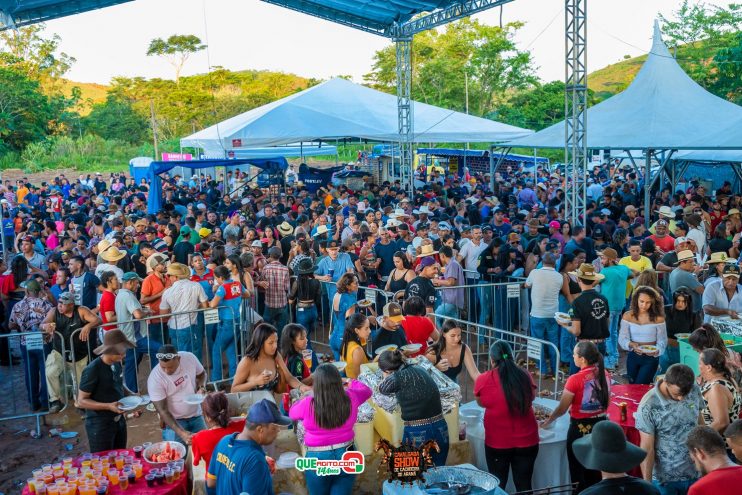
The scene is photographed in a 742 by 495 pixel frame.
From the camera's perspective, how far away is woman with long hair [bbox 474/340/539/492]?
4.86m

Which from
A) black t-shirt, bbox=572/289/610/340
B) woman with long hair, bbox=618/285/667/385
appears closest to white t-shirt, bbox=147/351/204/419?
black t-shirt, bbox=572/289/610/340

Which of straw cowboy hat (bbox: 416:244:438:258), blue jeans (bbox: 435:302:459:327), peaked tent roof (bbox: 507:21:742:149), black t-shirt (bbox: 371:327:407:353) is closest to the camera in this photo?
black t-shirt (bbox: 371:327:407:353)

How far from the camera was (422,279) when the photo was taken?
25.5ft

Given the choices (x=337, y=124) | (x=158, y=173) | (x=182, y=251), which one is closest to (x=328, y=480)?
(x=182, y=251)

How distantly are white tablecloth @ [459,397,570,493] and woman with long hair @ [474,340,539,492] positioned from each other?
0.32 meters

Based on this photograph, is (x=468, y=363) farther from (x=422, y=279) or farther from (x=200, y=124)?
(x=200, y=124)

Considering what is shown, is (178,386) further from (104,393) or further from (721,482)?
(721,482)

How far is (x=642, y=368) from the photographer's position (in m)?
6.68

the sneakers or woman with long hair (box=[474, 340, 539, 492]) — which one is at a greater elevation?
woman with long hair (box=[474, 340, 539, 492])

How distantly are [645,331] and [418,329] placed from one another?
6.77 ft

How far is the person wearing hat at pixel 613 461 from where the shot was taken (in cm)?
365

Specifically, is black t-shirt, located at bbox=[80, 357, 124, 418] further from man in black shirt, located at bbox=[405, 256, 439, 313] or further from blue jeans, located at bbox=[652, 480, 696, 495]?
blue jeans, located at bbox=[652, 480, 696, 495]

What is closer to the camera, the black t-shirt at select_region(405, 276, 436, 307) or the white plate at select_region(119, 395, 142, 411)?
the white plate at select_region(119, 395, 142, 411)

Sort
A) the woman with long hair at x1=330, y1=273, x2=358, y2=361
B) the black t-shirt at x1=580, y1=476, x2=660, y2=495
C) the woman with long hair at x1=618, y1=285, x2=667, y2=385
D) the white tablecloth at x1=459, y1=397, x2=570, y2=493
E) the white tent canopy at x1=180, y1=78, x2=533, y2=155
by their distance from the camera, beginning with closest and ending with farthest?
the black t-shirt at x1=580, y1=476, x2=660, y2=495
the white tablecloth at x1=459, y1=397, x2=570, y2=493
the woman with long hair at x1=618, y1=285, x2=667, y2=385
the woman with long hair at x1=330, y1=273, x2=358, y2=361
the white tent canopy at x1=180, y1=78, x2=533, y2=155
